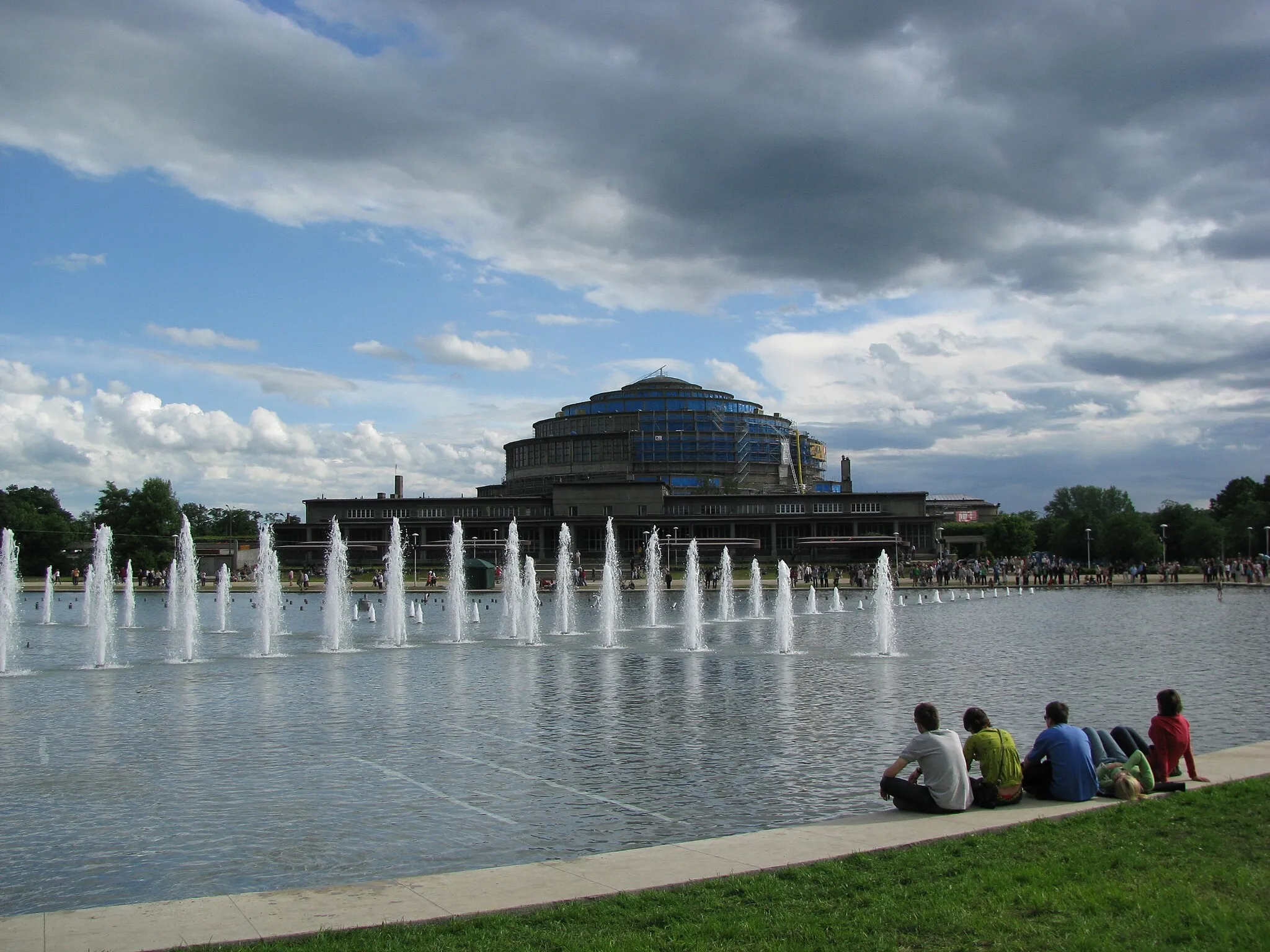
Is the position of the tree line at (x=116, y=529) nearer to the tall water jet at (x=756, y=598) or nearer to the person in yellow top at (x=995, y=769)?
the tall water jet at (x=756, y=598)

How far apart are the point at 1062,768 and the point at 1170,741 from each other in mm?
1681

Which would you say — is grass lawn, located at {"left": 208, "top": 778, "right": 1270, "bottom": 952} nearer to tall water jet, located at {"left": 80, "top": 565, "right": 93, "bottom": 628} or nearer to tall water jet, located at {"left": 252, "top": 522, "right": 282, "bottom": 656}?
tall water jet, located at {"left": 252, "top": 522, "right": 282, "bottom": 656}

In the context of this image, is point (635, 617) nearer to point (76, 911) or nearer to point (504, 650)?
point (504, 650)

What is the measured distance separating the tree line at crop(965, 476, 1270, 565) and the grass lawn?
350 ft

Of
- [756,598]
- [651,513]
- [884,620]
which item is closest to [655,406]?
[651,513]

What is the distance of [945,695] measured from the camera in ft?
70.6

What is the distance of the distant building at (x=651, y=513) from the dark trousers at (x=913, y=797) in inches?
4171

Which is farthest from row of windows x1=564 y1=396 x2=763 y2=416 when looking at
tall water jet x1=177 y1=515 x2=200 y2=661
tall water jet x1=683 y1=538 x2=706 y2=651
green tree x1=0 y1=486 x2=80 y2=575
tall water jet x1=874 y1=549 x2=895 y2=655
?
tall water jet x1=874 y1=549 x2=895 y2=655

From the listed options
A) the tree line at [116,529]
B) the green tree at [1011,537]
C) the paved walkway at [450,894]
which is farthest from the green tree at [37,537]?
the green tree at [1011,537]

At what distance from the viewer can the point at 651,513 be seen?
129375 mm

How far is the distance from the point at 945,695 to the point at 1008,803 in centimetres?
1020

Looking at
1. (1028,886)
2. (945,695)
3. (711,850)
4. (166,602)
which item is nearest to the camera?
(1028,886)

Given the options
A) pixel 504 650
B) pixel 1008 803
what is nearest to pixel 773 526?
pixel 504 650

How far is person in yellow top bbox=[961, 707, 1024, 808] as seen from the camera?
11484mm
